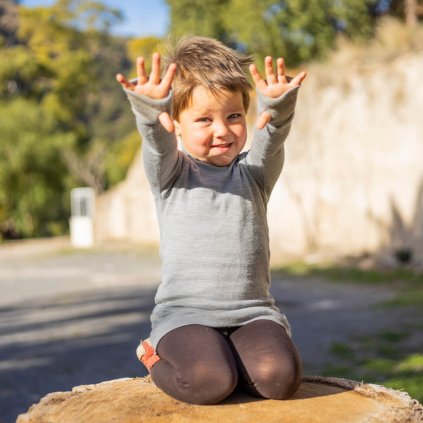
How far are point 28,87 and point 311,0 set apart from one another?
64.1 feet

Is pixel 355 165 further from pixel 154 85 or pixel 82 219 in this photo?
pixel 154 85

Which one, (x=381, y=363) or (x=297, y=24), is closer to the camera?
(x=381, y=363)

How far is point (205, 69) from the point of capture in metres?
2.50

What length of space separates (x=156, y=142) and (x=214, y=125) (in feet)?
0.75

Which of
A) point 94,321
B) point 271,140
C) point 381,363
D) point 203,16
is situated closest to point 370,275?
point 94,321

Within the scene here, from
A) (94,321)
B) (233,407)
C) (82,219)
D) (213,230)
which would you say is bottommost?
(94,321)

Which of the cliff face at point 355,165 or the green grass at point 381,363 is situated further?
the cliff face at point 355,165

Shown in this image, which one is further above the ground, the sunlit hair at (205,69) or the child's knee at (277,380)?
the sunlit hair at (205,69)

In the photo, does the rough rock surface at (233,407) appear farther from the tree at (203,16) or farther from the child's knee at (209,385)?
the tree at (203,16)

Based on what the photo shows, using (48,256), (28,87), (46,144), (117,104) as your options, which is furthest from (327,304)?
(117,104)

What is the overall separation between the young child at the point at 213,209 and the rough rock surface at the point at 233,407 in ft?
0.23

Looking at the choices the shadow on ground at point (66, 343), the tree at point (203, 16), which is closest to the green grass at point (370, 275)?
the shadow on ground at point (66, 343)

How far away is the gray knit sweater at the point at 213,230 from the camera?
7.91 feet

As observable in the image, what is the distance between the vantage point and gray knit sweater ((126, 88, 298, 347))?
2.41m
